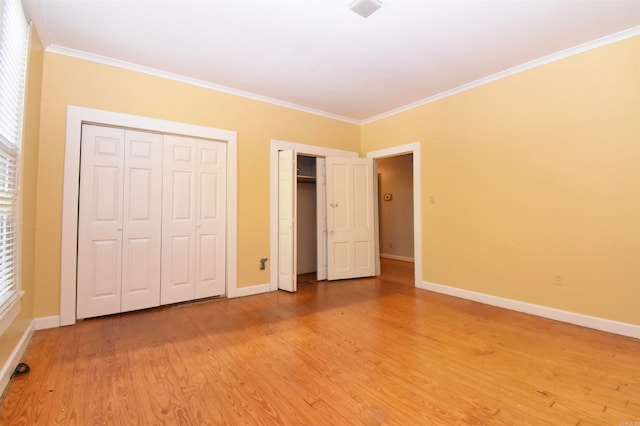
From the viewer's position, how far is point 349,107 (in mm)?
4766

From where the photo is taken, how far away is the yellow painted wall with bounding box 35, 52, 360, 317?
2910mm

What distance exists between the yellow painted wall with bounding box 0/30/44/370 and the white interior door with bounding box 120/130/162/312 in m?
0.74

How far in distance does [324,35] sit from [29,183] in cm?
300

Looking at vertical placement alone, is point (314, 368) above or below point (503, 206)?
below

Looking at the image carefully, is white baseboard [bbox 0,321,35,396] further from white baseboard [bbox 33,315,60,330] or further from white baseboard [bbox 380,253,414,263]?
white baseboard [bbox 380,253,414,263]

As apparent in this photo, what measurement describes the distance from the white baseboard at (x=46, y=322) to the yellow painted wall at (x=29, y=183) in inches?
4.6

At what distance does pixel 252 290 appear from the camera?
13.6 ft

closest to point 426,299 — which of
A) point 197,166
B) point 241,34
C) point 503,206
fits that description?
point 503,206

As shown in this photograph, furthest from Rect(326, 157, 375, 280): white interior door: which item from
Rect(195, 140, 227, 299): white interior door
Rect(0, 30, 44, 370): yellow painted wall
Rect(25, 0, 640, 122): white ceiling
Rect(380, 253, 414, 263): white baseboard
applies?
Rect(0, 30, 44, 370): yellow painted wall

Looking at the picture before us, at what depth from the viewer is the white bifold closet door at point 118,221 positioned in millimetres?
3115

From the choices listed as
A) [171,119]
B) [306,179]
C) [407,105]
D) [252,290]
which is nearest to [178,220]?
[171,119]

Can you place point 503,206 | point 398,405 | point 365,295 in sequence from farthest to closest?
point 365,295 < point 503,206 < point 398,405

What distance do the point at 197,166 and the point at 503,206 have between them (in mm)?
3857

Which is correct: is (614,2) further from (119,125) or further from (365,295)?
(119,125)
